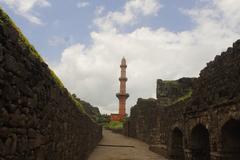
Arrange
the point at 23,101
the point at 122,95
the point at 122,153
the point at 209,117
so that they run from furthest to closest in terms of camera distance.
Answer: the point at 122,95 → the point at 122,153 → the point at 209,117 → the point at 23,101

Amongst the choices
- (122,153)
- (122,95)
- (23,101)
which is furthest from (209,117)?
(122,95)

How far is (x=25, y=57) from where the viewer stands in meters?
3.80

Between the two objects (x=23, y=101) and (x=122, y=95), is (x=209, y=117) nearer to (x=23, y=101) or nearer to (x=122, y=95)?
(x=23, y=101)

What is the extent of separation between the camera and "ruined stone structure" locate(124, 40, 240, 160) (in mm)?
10016

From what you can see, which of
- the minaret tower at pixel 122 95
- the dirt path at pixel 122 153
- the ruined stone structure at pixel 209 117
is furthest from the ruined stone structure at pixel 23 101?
the minaret tower at pixel 122 95

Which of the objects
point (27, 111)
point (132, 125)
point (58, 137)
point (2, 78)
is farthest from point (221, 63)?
point (132, 125)

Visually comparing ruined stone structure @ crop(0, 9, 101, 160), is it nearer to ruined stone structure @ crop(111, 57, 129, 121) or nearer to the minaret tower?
ruined stone structure @ crop(111, 57, 129, 121)

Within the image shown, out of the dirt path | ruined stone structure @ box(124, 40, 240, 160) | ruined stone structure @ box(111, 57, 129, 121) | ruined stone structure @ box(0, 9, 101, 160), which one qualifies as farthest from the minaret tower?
ruined stone structure @ box(0, 9, 101, 160)

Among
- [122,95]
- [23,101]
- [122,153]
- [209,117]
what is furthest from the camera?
[122,95]

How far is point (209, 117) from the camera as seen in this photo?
445 inches

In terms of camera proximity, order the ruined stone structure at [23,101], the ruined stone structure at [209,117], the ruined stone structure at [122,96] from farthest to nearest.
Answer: the ruined stone structure at [122,96] → the ruined stone structure at [209,117] → the ruined stone structure at [23,101]

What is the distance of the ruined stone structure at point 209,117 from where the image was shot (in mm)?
10016

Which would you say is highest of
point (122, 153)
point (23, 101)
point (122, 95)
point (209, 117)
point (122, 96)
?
point (122, 95)

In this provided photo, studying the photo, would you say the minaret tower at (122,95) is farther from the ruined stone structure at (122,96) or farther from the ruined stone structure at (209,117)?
the ruined stone structure at (209,117)
